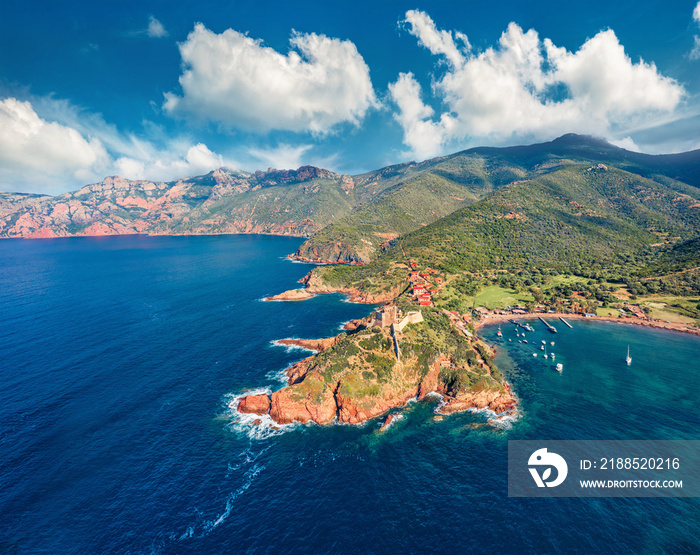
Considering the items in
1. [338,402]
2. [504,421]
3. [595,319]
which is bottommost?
[504,421]

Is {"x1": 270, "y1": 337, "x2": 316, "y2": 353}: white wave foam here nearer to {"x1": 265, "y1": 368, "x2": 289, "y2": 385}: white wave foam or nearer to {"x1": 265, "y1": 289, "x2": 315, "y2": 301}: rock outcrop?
{"x1": 265, "y1": 368, "x2": 289, "y2": 385}: white wave foam

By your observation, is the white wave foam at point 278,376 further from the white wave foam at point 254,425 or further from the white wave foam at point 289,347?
the white wave foam at point 289,347

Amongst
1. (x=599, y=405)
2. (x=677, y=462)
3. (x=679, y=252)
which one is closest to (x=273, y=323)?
(x=599, y=405)

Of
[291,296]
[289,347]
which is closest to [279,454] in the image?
[289,347]

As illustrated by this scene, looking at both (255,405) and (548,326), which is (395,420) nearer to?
(255,405)

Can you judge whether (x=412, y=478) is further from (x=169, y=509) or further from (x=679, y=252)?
(x=679, y=252)

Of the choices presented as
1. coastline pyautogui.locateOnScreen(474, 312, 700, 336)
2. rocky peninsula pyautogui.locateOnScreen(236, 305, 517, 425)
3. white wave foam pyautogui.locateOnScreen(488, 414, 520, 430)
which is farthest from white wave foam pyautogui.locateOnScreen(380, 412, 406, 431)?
coastline pyautogui.locateOnScreen(474, 312, 700, 336)

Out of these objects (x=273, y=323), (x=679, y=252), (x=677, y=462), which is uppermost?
(x=679, y=252)
